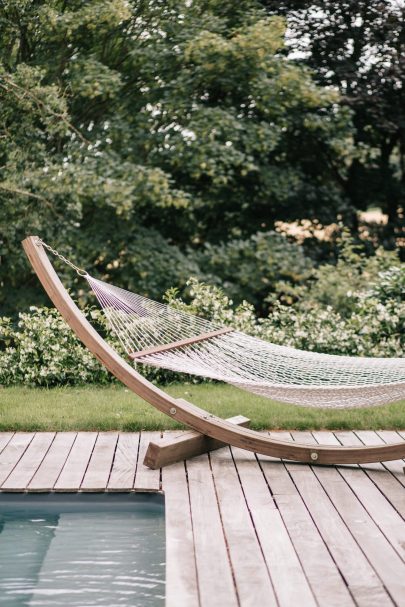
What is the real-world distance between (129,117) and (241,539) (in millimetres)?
5731

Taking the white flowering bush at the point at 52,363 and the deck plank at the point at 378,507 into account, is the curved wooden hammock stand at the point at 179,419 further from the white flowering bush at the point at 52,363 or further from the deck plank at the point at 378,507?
the white flowering bush at the point at 52,363

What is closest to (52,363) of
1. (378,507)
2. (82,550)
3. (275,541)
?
(82,550)

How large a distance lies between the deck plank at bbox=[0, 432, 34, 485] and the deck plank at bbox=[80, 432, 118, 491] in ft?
1.12

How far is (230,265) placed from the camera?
841 cm

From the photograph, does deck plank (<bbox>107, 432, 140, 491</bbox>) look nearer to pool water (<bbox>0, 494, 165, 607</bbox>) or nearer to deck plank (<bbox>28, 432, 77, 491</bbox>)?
pool water (<bbox>0, 494, 165, 607</bbox>)

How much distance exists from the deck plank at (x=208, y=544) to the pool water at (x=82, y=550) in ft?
0.56

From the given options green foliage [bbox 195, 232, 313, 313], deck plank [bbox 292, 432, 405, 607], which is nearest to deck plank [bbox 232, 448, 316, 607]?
deck plank [bbox 292, 432, 405, 607]

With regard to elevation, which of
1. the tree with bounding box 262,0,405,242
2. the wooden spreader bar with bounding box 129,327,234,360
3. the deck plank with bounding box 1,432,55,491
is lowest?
the deck plank with bounding box 1,432,55,491

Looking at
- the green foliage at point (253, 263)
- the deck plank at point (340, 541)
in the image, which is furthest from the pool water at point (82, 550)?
the green foliage at point (253, 263)

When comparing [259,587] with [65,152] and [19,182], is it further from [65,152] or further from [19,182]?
[65,152]

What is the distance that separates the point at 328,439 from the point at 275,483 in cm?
81

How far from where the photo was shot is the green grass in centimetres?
451

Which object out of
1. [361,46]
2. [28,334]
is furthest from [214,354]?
[361,46]

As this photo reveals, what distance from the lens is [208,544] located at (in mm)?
2852
